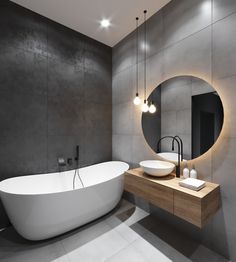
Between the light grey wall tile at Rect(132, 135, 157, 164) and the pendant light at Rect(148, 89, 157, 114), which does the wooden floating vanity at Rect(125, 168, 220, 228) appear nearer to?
the light grey wall tile at Rect(132, 135, 157, 164)

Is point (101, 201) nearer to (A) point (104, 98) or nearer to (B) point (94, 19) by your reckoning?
(A) point (104, 98)

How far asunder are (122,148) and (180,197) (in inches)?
60.7

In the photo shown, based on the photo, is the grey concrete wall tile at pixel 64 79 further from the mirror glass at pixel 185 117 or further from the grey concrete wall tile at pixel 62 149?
the mirror glass at pixel 185 117

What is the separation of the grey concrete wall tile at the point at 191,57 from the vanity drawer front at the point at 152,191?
135 centimetres

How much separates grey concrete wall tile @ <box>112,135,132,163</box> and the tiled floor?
108cm

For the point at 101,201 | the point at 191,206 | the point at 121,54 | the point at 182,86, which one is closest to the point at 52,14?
the point at 121,54

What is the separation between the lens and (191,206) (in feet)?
4.23

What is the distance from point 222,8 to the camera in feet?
4.88

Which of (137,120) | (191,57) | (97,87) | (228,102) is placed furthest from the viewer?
(97,87)

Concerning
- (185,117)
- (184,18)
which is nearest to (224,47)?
(184,18)

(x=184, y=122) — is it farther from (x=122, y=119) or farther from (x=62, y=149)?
(x=62, y=149)

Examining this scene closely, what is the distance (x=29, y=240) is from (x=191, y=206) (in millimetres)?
1866

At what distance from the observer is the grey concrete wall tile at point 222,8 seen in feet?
4.69

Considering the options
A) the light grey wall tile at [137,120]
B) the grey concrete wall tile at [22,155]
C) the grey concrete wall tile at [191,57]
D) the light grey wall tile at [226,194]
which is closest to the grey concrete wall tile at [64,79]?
the grey concrete wall tile at [22,155]
